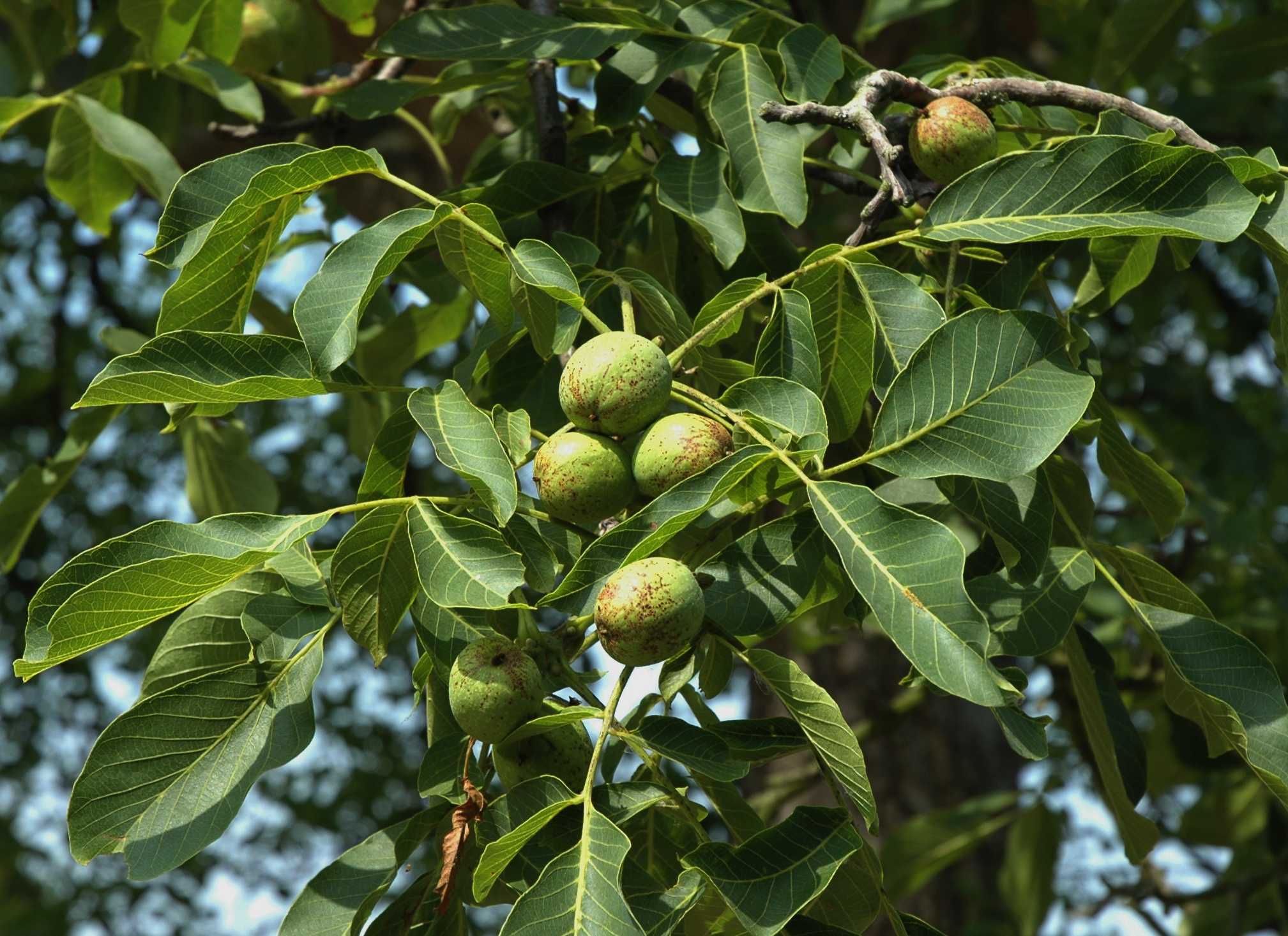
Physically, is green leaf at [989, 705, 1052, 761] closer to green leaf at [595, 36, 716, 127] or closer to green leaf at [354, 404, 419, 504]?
green leaf at [354, 404, 419, 504]

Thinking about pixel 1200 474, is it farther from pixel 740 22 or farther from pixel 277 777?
pixel 277 777

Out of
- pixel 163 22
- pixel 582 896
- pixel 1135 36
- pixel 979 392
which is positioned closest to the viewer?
pixel 582 896

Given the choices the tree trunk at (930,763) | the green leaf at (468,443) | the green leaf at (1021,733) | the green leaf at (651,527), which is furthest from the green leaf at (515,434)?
the tree trunk at (930,763)

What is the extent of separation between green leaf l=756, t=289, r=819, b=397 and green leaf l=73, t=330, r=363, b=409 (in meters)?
0.41

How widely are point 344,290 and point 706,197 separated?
46 centimetres

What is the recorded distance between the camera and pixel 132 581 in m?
0.97

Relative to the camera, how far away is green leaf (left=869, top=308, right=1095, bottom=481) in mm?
1027

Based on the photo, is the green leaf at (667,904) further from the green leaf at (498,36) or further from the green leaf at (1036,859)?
the green leaf at (1036,859)

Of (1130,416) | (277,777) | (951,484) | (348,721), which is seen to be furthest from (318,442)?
(951,484)

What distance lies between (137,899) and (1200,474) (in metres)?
5.75

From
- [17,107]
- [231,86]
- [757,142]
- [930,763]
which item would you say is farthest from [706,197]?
[930,763]

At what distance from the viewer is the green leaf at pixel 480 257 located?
3.86 feet

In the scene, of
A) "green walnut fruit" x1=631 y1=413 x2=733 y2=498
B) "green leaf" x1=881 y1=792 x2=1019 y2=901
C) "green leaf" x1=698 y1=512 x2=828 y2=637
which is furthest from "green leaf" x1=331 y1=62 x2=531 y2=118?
"green leaf" x1=881 y1=792 x2=1019 y2=901

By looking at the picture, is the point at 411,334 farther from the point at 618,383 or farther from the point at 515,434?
the point at 618,383
